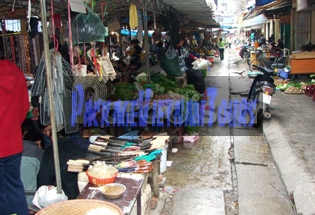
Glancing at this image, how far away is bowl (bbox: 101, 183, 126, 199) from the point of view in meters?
2.96

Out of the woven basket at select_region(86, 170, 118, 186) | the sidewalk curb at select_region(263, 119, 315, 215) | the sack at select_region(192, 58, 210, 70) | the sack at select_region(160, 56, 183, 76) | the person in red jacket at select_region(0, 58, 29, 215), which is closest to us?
the person in red jacket at select_region(0, 58, 29, 215)

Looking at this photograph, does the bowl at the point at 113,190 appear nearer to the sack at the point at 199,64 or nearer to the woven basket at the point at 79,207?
the woven basket at the point at 79,207

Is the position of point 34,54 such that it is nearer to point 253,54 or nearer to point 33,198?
point 33,198

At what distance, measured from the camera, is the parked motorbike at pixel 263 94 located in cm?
764

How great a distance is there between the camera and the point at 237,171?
5.46 metres

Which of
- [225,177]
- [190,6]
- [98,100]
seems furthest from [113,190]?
[190,6]

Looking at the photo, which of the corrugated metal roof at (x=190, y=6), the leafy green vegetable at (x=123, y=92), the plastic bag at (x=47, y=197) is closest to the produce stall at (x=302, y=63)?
the corrugated metal roof at (x=190, y=6)

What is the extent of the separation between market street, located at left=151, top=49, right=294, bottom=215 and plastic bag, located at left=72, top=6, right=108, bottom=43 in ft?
7.55

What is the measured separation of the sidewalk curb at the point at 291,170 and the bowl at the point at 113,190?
85.7 inches

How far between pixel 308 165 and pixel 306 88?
19.3 feet

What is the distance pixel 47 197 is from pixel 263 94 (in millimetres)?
5700

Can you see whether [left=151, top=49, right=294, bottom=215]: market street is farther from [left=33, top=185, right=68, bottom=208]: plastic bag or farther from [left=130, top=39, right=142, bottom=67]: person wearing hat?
[left=130, top=39, right=142, bottom=67]: person wearing hat

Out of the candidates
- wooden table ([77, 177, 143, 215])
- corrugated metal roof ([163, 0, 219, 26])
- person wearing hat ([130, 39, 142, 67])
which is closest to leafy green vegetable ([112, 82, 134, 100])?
corrugated metal roof ([163, 0, 219, 26])

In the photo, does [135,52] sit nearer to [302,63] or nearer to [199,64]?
[199,64]
